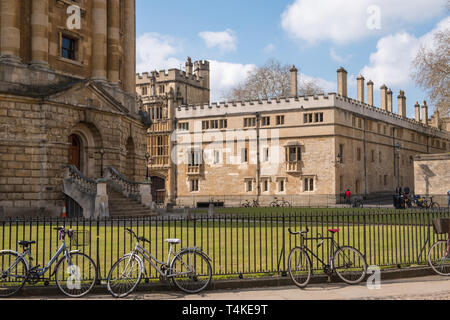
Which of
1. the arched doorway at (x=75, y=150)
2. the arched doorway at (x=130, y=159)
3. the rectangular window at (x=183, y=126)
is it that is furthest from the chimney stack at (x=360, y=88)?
the arched doorway at (x=75, y=150)

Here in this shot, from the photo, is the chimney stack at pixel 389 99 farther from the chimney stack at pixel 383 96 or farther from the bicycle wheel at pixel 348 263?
the bicycle wheel at pixel 348 263

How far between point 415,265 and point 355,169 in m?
45.2

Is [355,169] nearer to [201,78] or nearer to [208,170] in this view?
[208,170]

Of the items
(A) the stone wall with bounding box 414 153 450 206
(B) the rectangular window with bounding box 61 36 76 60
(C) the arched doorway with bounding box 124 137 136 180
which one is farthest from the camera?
(A) the stone wall with bounding box 414 153 450 206

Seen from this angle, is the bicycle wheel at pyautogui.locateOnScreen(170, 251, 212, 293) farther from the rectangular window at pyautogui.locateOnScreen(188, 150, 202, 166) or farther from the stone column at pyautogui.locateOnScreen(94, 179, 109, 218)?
the rectangular window at pyautogui.locateOnScreen(188, 150, 202, 166)

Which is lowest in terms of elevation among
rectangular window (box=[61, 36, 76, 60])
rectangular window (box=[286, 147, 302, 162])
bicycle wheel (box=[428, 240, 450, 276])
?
bicycle wheel (box=[428, 240, 450, 276])

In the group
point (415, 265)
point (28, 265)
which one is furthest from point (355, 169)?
point (28, 265)

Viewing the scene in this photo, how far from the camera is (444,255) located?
485 inches

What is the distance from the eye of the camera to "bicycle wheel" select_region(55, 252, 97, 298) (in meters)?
9.99

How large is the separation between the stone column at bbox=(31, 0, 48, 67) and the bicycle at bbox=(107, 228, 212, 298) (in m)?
21.6

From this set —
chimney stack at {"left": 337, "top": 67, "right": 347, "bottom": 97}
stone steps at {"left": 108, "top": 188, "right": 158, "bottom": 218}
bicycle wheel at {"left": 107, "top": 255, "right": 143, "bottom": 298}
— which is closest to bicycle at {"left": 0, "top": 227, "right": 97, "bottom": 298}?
bicycle wheel at {"left": 107, "top": 255, "right": 143, "bottom": 298}

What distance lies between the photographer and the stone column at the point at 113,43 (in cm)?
3428

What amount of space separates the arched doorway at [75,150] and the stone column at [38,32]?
14.8 feet

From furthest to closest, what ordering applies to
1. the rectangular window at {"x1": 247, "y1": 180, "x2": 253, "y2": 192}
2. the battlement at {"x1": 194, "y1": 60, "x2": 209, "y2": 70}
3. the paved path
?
the battlement at {"x1": 194, "y1": 60, "x2": 209, "y2": 70}
the rectangular window at {"x1": 247, "y1": 180, "x2": 253, "y2": 192}
the paved path
